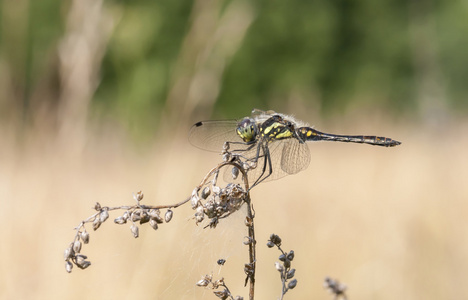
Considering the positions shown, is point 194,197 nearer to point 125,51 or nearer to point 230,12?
point 230,12

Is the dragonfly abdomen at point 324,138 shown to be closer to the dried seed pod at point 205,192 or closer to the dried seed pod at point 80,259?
the dried seed pod at point 205,192

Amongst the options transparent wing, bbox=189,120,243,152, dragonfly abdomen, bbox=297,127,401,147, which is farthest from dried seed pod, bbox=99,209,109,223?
dragonfly abdomen, bbox=297,127,401,147

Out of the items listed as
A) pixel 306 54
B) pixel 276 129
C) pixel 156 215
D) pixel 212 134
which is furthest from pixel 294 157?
pixel 306 54

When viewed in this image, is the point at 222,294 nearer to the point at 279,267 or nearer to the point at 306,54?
the point at 279,267

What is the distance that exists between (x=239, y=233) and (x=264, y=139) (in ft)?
1.60

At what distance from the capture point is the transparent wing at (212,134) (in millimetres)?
1823

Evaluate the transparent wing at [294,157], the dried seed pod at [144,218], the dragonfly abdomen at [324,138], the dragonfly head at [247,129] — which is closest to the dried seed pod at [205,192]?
the dried seed pod at [144,218]

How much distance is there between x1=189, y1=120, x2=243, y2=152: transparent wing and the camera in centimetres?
182

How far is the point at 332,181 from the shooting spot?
5.25m

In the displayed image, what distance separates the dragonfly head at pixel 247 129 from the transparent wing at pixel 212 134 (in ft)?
0.47

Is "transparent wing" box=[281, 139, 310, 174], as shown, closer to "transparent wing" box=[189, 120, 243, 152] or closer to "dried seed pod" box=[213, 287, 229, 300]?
"transparent wing" box=[189, 120, 243, 152]

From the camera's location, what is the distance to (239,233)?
3.96ft

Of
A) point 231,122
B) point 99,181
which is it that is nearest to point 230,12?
point 231,122

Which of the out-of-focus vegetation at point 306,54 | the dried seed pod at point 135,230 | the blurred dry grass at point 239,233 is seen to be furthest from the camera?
the out-of-focus vegetation at point 306,54
